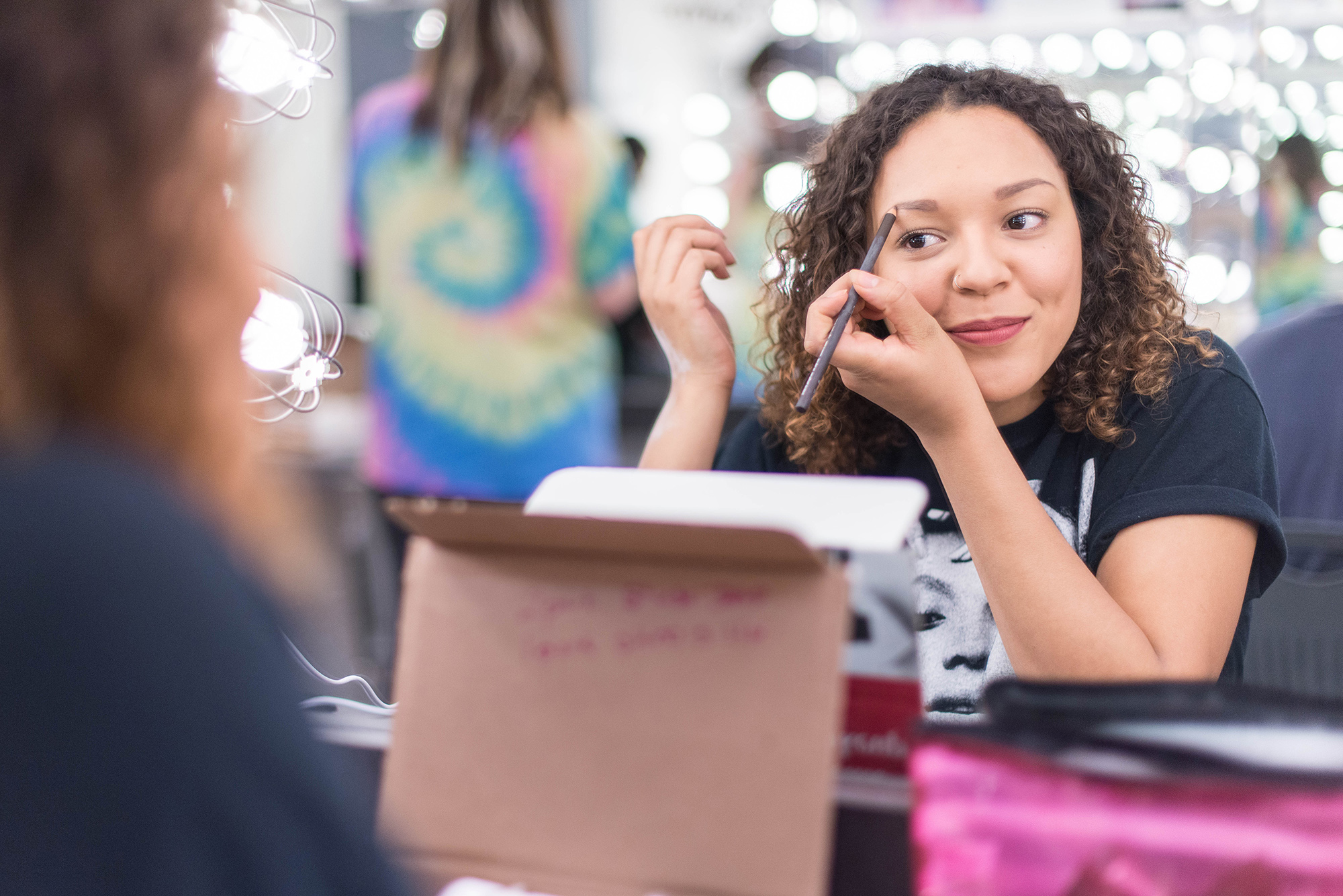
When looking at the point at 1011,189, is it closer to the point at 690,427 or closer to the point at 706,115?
the point at 690,427

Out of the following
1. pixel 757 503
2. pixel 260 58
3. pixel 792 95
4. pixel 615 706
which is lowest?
pixel 615 706

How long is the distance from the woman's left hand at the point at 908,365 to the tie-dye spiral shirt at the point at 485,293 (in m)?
0.92

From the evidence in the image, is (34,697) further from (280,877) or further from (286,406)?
(286,406)

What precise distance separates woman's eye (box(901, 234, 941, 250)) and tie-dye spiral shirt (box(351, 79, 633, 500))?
849mm

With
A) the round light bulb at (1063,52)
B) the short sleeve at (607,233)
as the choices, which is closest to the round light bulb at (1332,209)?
the round light bulb at (1063,52)

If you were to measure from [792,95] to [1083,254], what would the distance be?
2472 millimetres

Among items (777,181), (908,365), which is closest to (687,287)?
(908,365)

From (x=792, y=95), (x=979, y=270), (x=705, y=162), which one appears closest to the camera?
(x=979, y=270)

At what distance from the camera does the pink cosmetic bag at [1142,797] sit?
0.42 meters

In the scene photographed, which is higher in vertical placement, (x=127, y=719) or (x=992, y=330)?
(x=992, y=330)

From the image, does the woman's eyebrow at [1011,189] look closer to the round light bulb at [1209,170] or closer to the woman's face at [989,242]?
the woman's face at [989,242]

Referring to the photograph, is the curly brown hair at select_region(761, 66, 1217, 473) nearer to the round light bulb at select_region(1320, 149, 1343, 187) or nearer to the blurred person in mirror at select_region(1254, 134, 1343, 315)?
the blurred person in mirror at select_region(1254, 134, 1343, 315)

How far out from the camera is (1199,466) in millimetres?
828

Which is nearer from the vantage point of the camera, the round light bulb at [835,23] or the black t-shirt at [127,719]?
the black t-shirt at [127,719]
